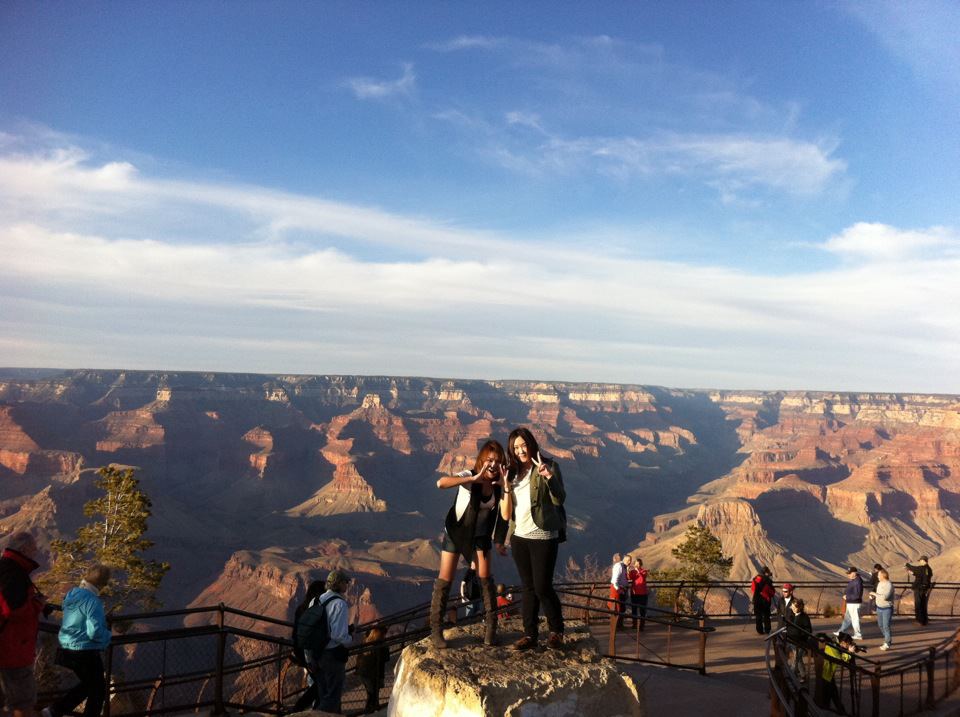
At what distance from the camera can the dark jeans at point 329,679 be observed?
7242 mm

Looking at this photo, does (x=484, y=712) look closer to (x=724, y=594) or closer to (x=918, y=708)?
(x=918, y=708)

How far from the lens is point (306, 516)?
424 feet

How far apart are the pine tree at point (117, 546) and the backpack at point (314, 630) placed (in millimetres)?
21840

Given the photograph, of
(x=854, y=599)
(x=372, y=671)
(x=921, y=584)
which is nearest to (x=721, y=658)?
(x=854, y=599)

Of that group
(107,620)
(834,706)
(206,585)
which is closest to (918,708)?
(834,706)

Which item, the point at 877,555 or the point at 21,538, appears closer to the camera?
the point at 21,538

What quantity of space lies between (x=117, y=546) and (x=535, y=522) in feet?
87.8

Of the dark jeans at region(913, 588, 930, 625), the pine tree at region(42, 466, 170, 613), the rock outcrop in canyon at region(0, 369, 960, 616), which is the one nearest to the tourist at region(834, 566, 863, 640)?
the dark jeans at region(913, 588, 930, 625)

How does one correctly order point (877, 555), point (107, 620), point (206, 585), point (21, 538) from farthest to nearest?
point (877, 555), point (206, 585), point (107, 620), point (21, 538)

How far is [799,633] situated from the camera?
405 inches

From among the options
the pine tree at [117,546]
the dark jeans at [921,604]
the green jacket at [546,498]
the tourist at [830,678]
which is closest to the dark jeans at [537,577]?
the green jacket at [546,498]

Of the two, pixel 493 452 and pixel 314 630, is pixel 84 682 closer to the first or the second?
pixel 314 630

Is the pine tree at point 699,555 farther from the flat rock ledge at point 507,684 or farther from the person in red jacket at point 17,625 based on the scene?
the person in red jacket at point 17,625

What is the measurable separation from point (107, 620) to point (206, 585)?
87969 mm
